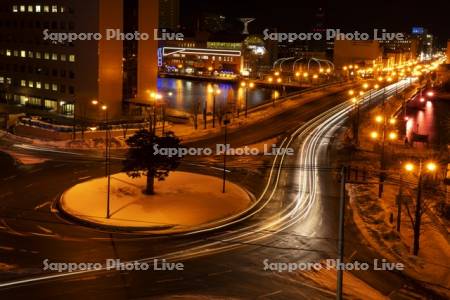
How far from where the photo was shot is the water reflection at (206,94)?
6194 centimetres

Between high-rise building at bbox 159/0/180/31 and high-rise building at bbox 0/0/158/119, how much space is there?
11247cm

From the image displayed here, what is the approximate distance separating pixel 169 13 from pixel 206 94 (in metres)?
Result: 90.3

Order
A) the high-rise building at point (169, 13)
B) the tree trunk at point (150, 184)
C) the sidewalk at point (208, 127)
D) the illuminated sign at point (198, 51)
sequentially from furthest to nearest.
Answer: the high-rise building at point (169, 13) → the illuminated sign at point (198, 51) → the sidewalk at point (208, 127) → the tree trunk at point (150, 184)

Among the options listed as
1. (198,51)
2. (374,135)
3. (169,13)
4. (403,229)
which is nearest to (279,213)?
(403,229)

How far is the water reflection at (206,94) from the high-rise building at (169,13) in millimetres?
61558

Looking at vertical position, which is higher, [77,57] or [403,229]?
[77,57]

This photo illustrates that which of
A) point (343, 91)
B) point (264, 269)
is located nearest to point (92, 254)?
point (264, 269)

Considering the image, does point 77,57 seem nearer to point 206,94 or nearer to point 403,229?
point 403,229

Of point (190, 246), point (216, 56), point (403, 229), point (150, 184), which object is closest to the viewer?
point (190, 246)

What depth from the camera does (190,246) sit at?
14.3 metres

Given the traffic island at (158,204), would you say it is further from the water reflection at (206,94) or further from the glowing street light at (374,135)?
the water reflection at (206,94)

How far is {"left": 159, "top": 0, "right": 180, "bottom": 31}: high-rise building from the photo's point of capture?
157 meters

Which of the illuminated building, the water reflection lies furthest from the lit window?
the illuminated building

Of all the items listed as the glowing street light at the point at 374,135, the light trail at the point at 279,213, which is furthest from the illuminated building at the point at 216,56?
the light trail at the point at 279,213
